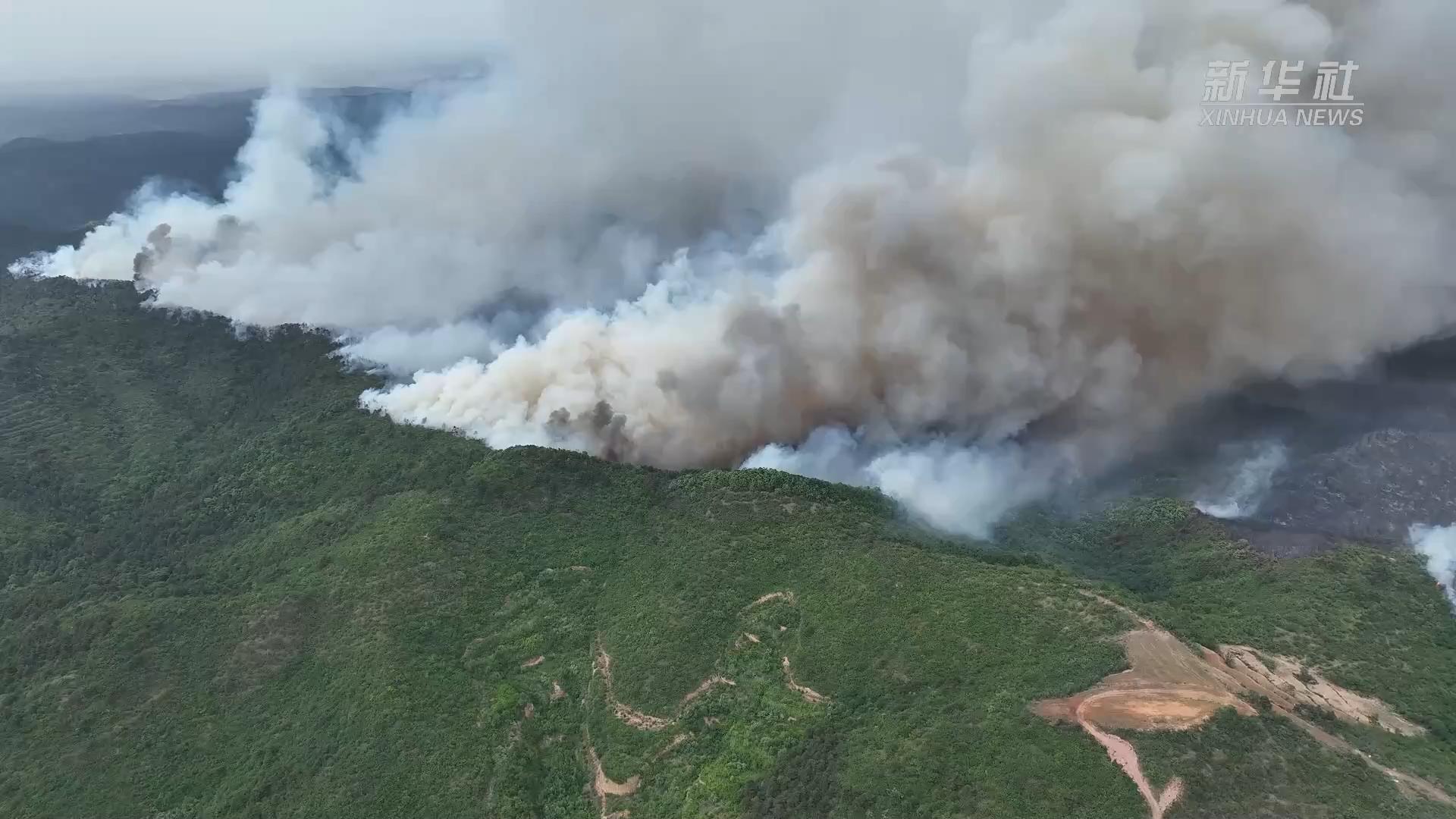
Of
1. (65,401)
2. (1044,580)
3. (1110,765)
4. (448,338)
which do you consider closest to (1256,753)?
(1110,765)

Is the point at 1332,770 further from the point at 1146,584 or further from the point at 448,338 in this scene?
the point at 448,338

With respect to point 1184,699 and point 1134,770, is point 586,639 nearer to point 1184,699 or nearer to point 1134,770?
point 1134,770

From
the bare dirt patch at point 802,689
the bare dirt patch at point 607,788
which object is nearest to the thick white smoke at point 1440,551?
the bare dirt patch at point 802,689

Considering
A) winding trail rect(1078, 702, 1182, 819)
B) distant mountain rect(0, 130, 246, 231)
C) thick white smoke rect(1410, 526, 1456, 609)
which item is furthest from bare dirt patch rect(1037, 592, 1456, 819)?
distant mountain rect(0, 130, 246, 231)

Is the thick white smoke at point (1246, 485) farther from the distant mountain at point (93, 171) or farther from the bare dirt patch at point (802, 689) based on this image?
the distant mountain at point (93, 171)

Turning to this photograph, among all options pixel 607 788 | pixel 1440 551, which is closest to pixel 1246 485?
pixel 1440 551
